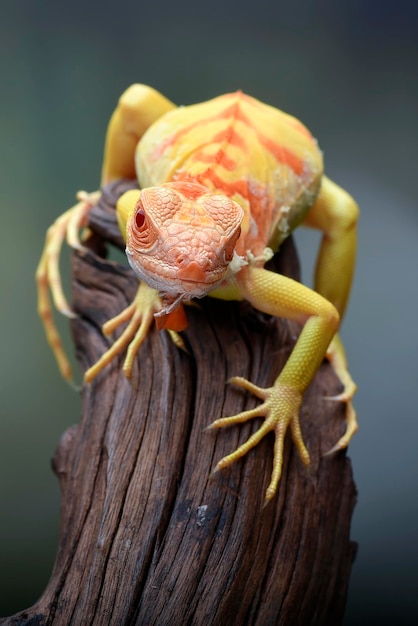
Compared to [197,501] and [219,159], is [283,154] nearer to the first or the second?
[219,159]

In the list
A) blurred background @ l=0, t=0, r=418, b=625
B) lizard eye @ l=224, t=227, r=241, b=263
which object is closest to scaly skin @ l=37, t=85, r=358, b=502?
lizard eye @ l=224, t=227, r=241, b=263

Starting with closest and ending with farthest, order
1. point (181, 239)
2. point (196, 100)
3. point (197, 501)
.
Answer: point (181, 239) < point (197, 501) < point (196, 100)

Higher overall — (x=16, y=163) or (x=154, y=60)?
(x=154, y=60)

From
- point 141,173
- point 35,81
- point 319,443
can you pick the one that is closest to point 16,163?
point 35,81

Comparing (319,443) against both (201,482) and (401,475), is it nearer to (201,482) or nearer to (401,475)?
(201,482)

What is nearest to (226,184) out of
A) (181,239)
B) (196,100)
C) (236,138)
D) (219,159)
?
(219,159)

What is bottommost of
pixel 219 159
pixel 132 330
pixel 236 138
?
pixel 132 330

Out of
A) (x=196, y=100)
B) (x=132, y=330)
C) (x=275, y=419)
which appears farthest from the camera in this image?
(x=196, y=100)
